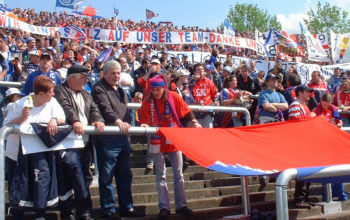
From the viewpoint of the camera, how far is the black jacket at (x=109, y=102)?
5906mm

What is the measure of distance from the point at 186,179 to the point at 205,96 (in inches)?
93.8

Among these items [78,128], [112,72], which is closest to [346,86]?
[112,72]

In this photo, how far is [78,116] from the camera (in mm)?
5652


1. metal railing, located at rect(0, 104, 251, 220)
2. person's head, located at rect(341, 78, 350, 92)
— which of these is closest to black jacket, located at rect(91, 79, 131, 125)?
metal railing, located at rect(0, 104, 251, 220)

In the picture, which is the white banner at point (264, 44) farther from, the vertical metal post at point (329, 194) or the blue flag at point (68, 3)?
the blue flag at point (68, 3)

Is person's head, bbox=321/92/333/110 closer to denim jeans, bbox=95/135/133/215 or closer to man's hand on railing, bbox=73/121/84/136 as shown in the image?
denim jeans, bbox=95/135/133/215

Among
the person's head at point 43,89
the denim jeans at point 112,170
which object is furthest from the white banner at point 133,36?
the person's head at point 43,89

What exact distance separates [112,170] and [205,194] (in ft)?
6.88

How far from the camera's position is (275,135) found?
20.8ft

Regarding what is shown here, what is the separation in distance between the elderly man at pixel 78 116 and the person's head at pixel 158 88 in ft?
2.84

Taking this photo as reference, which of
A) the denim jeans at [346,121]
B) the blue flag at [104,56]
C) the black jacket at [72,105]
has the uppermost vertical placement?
the blue flag at [104,56]

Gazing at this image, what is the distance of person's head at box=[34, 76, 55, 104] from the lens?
5.13 meters

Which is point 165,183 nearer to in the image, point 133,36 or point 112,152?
point 112,152

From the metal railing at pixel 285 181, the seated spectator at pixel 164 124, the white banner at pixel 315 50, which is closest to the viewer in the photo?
the metal railing at pixel 285 181
